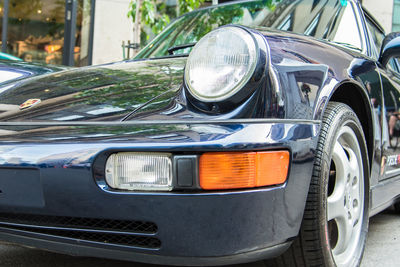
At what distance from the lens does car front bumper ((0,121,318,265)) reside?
55.3 inches

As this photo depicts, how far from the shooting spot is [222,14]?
3082 mm

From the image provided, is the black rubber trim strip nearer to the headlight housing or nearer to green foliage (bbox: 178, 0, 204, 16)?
the headlight housing

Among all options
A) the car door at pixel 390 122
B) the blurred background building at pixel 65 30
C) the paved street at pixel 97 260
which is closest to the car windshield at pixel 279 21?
the car door at pixel 390 122

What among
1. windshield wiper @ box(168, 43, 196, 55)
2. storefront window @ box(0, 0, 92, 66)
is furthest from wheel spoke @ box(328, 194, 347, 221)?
storefront window @ box(0, 0, 92, 66)

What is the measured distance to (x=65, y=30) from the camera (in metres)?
9.40

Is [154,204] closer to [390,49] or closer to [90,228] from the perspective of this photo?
[90,228]

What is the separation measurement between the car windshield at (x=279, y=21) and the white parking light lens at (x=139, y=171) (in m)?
0.97

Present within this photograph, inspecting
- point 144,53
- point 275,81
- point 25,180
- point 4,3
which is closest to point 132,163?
point 25,180

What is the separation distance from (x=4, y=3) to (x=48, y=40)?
96 centimetres

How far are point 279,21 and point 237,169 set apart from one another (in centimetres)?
136

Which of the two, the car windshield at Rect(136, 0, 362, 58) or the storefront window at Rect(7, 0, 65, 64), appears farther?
the storefront window at Rect(7, 0, 65, 64)

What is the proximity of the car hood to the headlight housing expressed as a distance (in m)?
0.12

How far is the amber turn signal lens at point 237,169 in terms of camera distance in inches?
55.2

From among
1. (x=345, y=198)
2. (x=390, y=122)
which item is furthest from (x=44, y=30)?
(x=345, y=198)
